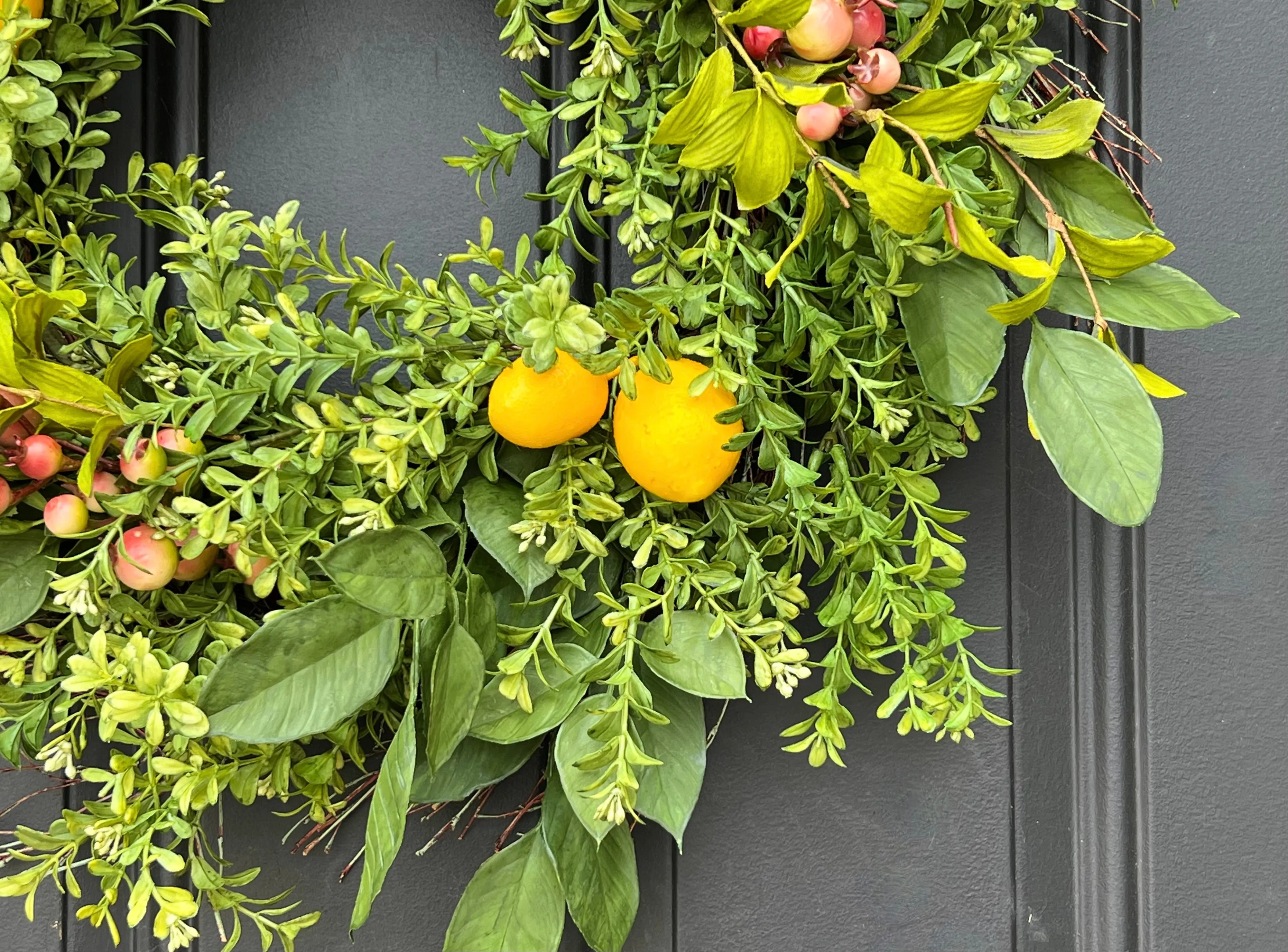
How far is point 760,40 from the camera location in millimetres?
502

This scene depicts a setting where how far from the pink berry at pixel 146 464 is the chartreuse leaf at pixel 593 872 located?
0.30 metres

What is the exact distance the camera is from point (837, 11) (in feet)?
1.58

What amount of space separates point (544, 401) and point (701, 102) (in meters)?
0.18

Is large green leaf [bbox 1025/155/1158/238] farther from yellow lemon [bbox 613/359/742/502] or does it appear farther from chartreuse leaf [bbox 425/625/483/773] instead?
chartreuse leaf [bbox 425/625/483/773]

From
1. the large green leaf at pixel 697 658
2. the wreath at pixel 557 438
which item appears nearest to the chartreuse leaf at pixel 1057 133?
the wreath at pixel 557 438

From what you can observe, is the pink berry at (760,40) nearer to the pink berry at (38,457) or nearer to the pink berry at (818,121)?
the pink berry at (818,121)

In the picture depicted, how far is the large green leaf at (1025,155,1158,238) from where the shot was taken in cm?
52

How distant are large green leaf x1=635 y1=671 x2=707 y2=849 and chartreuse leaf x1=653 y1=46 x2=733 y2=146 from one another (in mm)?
326

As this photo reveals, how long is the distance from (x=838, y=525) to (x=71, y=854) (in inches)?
19.9

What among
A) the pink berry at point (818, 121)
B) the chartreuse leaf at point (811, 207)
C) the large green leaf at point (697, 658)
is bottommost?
the large green leaf at point (697, 658)

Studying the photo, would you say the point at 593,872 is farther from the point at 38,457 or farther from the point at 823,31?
the point at 823,31

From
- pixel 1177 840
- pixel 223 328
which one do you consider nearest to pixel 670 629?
pixel 223 328

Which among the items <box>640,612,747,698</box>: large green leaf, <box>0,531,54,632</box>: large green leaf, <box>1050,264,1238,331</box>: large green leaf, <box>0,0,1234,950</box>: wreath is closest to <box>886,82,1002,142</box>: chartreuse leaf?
<box>0,0,1234,950</box>: wreath

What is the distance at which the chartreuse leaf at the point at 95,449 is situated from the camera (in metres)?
0.48
